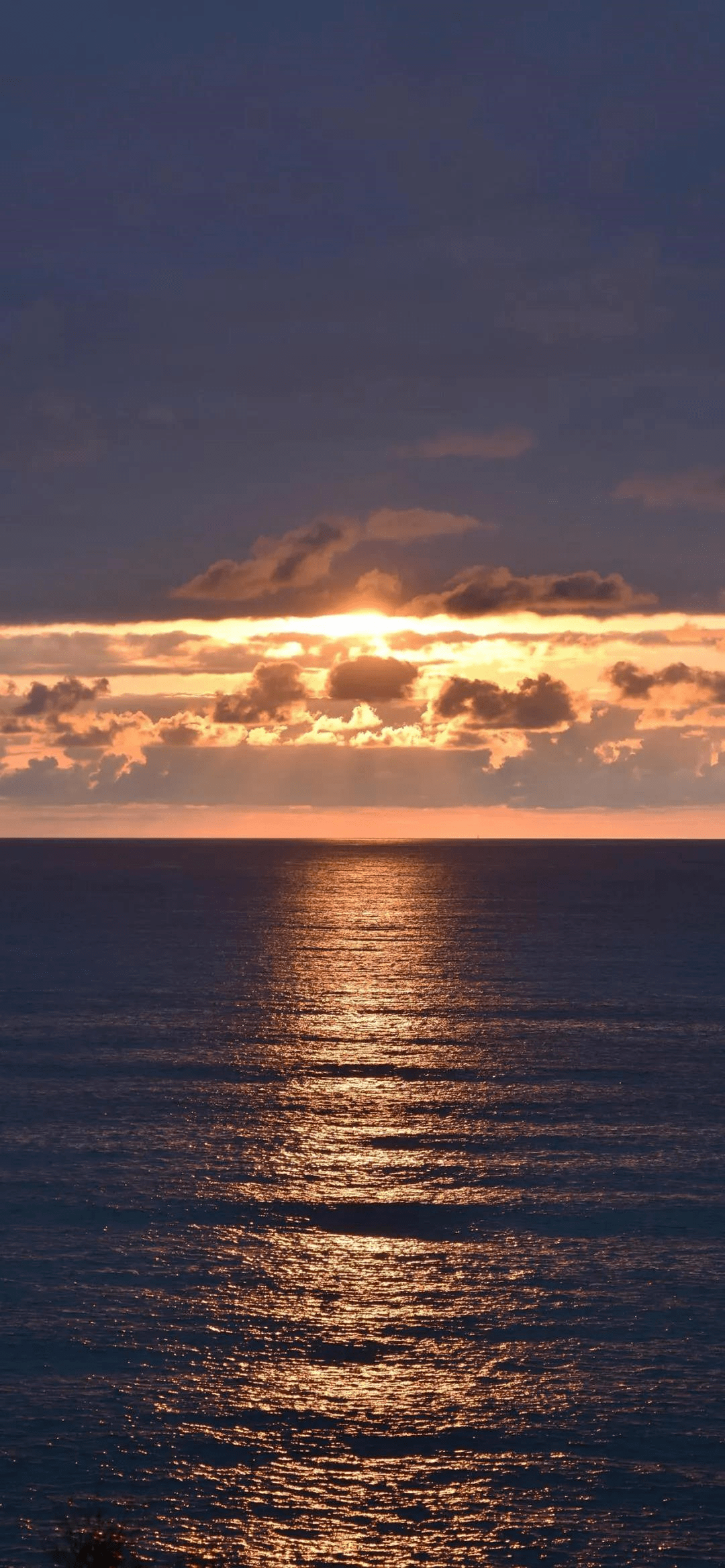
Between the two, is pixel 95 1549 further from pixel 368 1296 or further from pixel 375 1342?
pixel 368 1296

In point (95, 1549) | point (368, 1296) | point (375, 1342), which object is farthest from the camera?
point (368, 1296)

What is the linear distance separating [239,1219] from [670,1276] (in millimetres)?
19293

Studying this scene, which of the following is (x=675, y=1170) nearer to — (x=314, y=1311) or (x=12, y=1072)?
(x=314, y=1311)

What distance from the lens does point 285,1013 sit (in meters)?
125

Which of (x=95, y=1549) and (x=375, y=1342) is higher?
(x=95, y=1549)

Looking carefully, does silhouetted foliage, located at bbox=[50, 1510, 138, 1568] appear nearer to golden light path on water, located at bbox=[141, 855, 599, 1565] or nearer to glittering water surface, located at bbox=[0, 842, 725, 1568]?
glittering water surface, located at bbox=[0, 842, 725, 1568]

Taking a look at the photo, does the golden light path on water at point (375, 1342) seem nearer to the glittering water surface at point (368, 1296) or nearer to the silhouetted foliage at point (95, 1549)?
the glittering water surface at point (368, 1296)

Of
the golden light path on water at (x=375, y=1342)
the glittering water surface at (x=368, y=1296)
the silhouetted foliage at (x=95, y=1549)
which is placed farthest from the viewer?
the glittering water surface at (x=368, y=1296)

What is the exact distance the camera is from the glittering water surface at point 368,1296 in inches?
1592

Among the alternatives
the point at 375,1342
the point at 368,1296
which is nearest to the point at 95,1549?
the point at 375,1342

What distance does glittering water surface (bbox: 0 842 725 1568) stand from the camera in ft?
133

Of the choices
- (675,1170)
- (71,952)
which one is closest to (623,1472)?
(675,1170)

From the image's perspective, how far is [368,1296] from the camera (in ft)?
181

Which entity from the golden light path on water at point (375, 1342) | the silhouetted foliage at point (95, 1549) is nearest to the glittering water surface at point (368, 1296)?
the golden light path on water at point (375, 1342)
